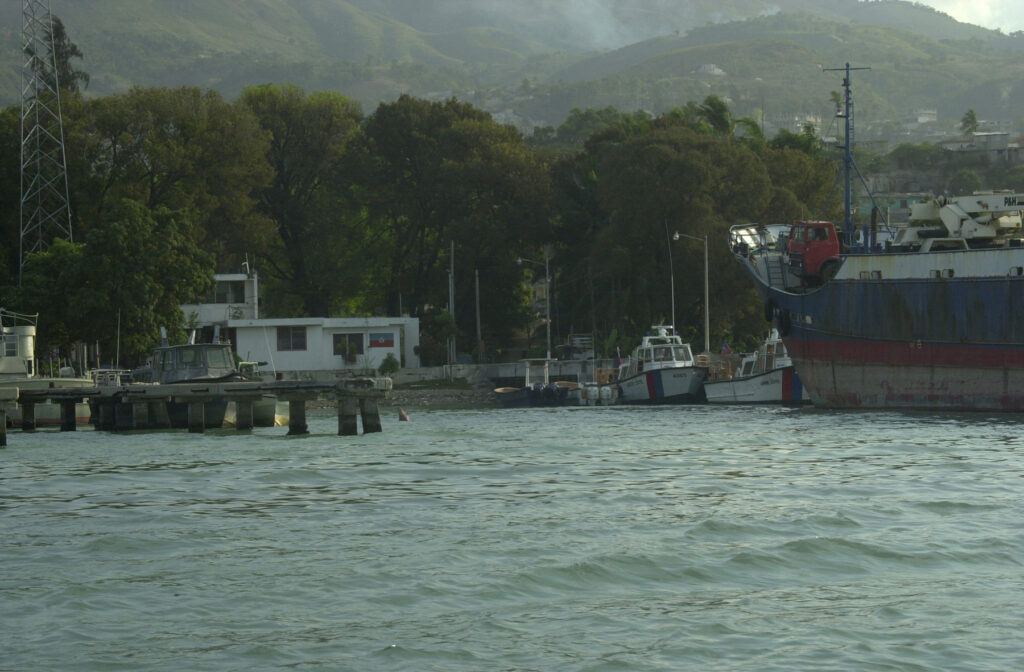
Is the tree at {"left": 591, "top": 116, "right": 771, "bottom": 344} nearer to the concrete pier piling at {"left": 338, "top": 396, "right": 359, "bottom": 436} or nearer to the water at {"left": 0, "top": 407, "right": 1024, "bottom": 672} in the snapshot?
the concrete pier piling at {"left": 338, "top": 396, "right": 359, "bottom": 436}

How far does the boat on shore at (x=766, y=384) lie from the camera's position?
175 feet

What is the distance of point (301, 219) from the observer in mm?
83438

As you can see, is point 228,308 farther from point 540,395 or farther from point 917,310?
point 917,310

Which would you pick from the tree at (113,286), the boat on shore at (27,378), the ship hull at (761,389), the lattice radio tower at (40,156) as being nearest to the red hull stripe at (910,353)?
the ship hull at (761,389)

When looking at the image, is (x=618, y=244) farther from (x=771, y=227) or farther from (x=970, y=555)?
(x=970, y=555)

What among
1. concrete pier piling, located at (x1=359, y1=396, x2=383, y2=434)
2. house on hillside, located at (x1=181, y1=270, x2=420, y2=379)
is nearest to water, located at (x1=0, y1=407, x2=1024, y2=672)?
concrete pier piling, located at (x1=359, y1=396, x2=383, y2=434)

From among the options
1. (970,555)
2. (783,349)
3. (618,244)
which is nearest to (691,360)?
(783,349)

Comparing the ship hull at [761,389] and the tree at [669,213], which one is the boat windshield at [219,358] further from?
the tree at [669,213]

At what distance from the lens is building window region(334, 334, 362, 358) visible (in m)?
74.0

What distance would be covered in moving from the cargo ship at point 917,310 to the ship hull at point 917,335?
33 mm

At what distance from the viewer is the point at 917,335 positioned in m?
42.8

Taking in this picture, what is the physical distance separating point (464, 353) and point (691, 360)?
81.1 feet

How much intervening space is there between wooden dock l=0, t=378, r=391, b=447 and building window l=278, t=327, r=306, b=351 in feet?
101

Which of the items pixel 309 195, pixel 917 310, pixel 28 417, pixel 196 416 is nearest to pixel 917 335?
pixel 917 310
